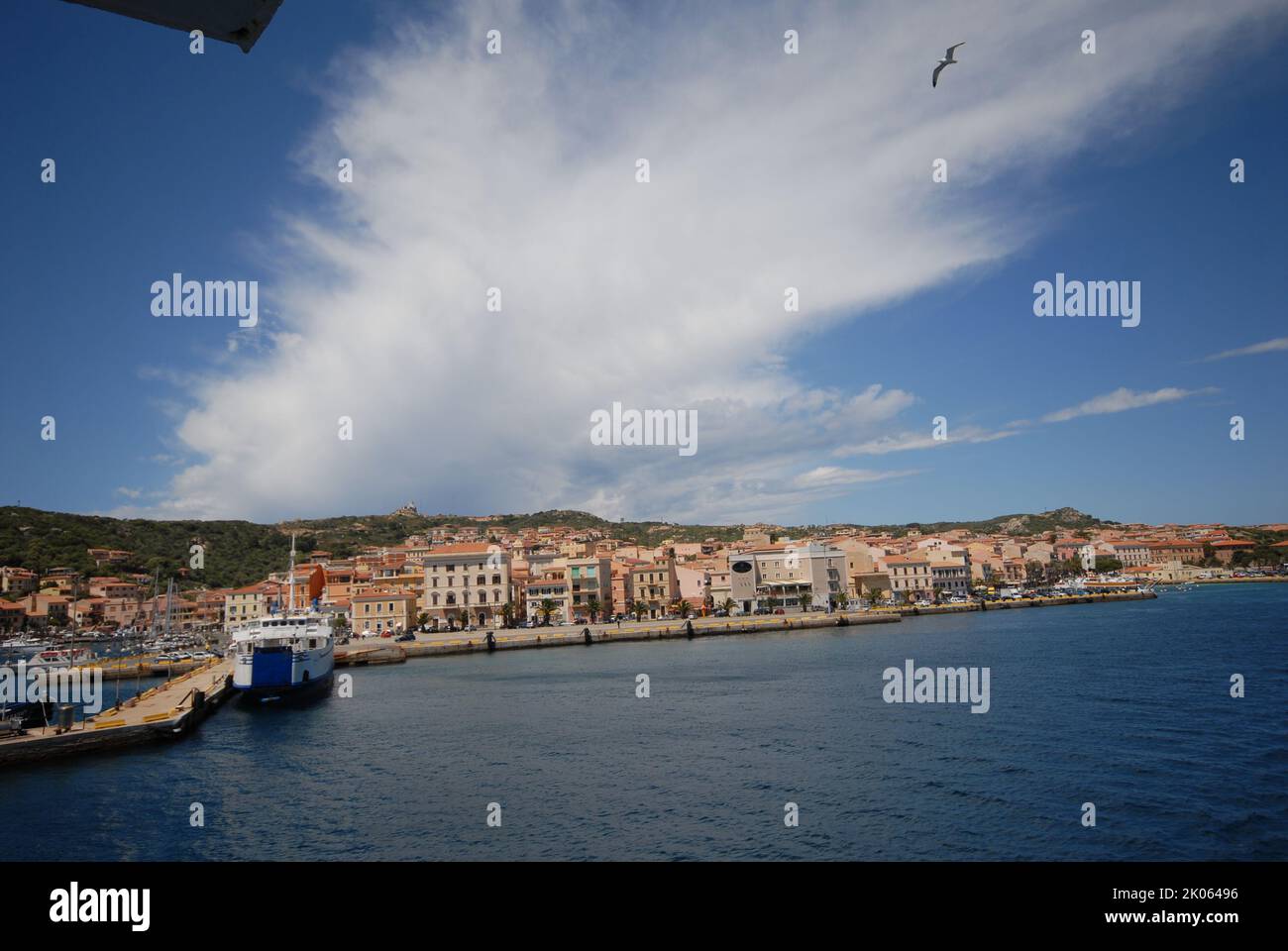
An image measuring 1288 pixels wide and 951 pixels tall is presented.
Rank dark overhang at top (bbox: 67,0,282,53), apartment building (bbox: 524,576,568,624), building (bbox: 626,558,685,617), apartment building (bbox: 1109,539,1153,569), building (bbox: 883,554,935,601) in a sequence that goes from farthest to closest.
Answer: apartment building (bbox: 1109,539,1153,569), building (bbox: 883,554,935,601), building (bbox: 626,558,685,617), apartment building (bbox: 524,576,568,624), dark overhang at top (bbox: 67,0,282,53)

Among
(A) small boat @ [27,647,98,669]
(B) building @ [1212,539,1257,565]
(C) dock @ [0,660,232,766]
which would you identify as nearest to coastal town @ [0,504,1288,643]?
(A) small boat @ [27,647,98,669]

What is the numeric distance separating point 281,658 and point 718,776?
21.3 meters

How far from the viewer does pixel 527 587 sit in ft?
226

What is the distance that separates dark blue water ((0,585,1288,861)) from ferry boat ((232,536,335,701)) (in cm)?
131

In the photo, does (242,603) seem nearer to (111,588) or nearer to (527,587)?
(111,588)

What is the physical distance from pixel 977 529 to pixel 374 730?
546 feet

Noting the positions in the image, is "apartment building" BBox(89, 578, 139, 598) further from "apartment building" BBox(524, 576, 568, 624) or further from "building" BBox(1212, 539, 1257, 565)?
"building" BBox(1212, 539, 1257, 565)

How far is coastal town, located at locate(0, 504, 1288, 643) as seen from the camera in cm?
6756

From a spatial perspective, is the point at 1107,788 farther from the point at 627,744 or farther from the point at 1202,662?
the point at 1202,662

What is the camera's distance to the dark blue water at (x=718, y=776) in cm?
1239

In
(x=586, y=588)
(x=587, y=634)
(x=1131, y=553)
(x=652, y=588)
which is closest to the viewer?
(x=587, y=634)

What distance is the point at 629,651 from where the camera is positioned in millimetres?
47688

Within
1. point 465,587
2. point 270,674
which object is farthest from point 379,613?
point 270,674
